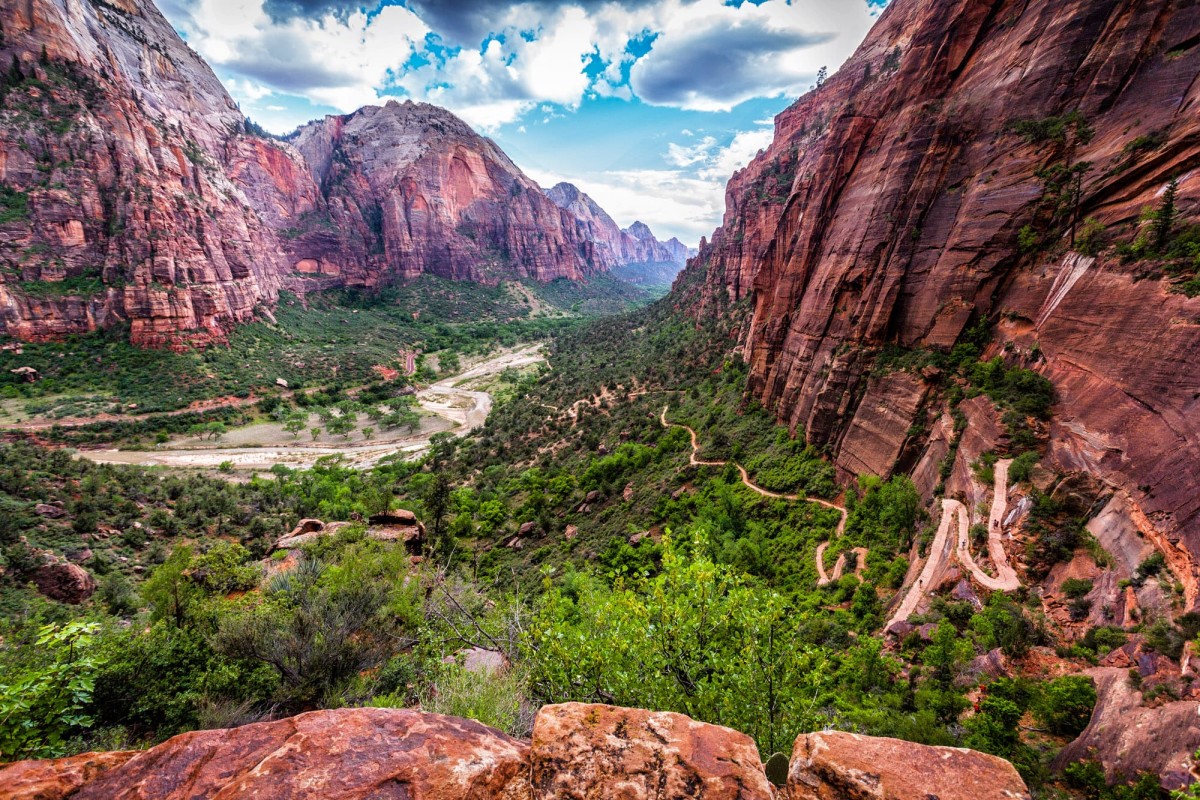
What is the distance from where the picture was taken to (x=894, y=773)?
3771 millimetres

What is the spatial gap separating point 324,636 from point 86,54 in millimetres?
126430

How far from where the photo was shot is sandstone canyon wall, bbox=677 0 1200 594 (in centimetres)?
1325

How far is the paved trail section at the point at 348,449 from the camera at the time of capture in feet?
182

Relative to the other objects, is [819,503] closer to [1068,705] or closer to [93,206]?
[1068,705]

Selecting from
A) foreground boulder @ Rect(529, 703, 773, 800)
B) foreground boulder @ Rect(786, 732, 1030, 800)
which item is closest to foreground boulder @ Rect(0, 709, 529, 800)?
foreground boulder @ Rect(529, 703, 773, 800)

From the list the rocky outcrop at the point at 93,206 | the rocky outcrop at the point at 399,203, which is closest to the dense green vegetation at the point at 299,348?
the rocky outcrop at the point at 93,206

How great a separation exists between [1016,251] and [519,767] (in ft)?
93.9

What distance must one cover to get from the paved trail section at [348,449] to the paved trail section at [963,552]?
6219cm

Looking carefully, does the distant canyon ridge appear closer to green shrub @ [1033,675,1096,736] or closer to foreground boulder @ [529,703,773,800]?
foreground boulder @ [529,703,773,800]

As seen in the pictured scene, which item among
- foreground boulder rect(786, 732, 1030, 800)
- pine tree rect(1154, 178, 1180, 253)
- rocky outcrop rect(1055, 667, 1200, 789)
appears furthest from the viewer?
pine tree rect(1154, 178, 1180, 253)

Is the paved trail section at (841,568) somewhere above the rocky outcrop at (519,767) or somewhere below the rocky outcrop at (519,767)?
below

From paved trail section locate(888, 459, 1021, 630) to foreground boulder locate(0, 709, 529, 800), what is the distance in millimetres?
16278

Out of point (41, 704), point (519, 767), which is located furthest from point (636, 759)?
point (41, 704)

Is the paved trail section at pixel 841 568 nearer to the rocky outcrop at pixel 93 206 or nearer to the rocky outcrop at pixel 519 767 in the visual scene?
the rocky outcrop at pixel 519 767
